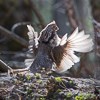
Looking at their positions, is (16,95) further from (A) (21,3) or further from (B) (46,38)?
(A) (21,3)

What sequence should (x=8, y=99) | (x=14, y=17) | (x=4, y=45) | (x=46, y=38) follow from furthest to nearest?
(x=14, y=17)
(x=4, y=45)
(x=46, y=38)
(x=8, y=99)

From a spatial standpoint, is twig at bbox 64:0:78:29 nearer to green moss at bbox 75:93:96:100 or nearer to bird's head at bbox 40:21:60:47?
bird's head at bbox 40:21:60:47

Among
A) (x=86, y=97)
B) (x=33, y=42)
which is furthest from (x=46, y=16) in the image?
(x=86, y=97)

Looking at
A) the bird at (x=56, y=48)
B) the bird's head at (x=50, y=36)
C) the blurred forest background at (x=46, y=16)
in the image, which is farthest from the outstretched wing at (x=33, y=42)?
the blurred forest background at (x=46, y=16)

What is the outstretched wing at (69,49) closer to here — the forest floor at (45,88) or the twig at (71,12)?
the forest floor at (45,88)

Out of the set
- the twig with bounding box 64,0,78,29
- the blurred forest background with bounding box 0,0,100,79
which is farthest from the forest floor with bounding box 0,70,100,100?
the twig with bounding box 64,0,78,29

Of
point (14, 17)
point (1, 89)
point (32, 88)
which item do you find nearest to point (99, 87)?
point (32, 88)

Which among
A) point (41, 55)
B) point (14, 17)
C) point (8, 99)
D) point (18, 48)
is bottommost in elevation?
point (8, 99)

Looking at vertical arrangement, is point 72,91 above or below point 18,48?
below
